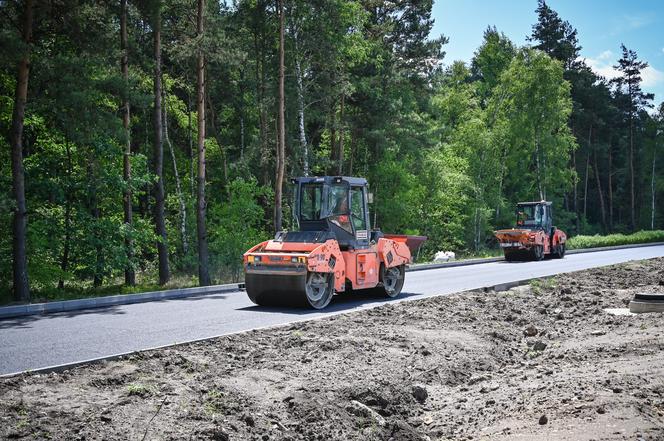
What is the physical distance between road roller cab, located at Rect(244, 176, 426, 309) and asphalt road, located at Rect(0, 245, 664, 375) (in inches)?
16.1

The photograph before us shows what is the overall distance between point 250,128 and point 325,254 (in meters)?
26.4

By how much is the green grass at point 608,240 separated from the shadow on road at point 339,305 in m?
28.9

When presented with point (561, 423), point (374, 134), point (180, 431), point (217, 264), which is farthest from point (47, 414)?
point (374, 134)

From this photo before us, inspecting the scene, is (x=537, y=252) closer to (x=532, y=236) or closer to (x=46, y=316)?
(x=532, y=236)

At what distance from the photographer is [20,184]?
1541 centimetres

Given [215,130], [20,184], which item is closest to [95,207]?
[20,184]

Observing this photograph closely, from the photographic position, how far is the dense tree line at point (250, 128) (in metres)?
17.3

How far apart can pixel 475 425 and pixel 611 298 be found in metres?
9.16

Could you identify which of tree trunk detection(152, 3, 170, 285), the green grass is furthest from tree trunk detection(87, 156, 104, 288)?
the green grass

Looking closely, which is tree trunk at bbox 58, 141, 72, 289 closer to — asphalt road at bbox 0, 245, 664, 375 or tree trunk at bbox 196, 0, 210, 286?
tree trunk at bbox 196, 0, 210, 286

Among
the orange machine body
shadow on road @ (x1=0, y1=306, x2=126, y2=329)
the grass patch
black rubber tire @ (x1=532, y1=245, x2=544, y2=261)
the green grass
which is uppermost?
the orange machine body

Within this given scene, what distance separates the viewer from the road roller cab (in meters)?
12.7

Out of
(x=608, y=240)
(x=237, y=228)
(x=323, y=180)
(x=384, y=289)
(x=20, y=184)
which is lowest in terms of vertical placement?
(x=608, y=240)

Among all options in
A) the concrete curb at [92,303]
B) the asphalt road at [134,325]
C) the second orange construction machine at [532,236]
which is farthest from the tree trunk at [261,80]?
the asphalt road at [134,325]
